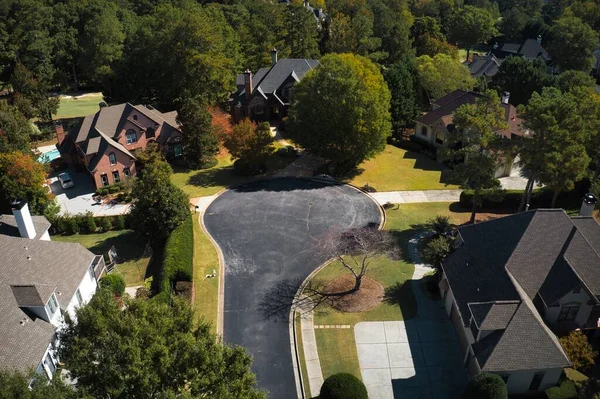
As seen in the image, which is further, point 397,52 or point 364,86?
point 397,52

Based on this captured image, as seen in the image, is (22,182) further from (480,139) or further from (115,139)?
(480,139)

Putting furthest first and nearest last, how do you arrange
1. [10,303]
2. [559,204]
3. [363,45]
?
1. [363,45]
2. [559,204]
3. [10,303]

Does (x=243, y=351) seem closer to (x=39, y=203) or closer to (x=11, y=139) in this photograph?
(x=39, y=203)

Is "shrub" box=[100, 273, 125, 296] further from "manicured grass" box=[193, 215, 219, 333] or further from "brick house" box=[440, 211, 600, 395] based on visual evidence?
"brick house" box=[440, 211, 600, 395]

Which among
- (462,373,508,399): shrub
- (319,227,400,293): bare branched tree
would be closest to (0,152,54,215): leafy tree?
(319,227,400,293): bare branched tree

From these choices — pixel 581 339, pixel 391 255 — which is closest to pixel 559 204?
pixel 391 255

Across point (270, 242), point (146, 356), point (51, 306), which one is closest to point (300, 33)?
point (270, 242)
